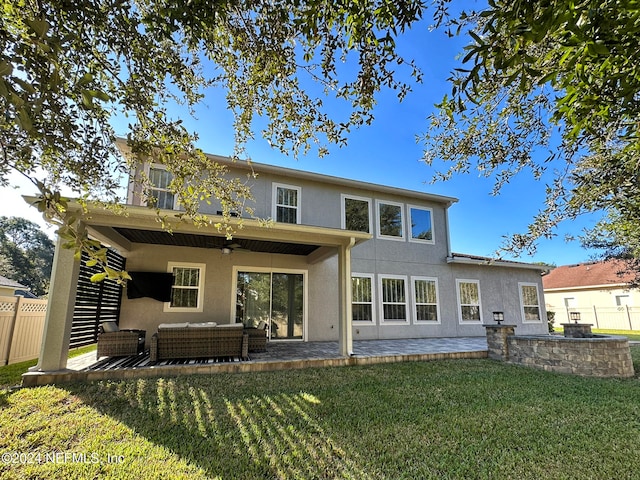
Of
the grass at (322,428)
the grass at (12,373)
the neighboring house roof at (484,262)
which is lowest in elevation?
the grass at (322,428)

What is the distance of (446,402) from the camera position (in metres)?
4.75

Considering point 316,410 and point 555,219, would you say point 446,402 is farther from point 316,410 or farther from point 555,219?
point 555,219

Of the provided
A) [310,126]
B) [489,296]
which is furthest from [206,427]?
[489,296]

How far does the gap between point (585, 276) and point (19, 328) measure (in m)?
29.2

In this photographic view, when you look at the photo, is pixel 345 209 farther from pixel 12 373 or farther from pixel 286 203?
pixel 12 373

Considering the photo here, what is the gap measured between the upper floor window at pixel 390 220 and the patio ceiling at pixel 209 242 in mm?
3186

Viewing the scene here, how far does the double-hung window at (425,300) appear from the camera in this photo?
437 inches

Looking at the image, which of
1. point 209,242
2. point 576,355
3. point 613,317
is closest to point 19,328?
point 209,242

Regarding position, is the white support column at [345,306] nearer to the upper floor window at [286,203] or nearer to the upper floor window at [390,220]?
the upper floor window at [286,203]

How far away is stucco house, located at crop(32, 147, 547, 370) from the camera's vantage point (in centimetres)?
745

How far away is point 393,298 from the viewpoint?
35.6 ft

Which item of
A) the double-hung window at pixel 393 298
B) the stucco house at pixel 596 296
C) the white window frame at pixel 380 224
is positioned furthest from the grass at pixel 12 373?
the stucco house at pixel 596 296

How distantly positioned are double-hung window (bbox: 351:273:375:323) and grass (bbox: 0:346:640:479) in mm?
4477

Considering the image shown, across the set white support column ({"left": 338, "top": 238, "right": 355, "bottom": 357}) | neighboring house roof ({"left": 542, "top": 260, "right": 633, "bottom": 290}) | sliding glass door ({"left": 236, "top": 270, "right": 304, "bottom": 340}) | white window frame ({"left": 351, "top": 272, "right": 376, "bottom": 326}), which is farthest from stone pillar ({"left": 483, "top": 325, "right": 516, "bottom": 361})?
neighboring house roof ({"left": 542, "top": 260, "right": 633, "bottom": 290})
